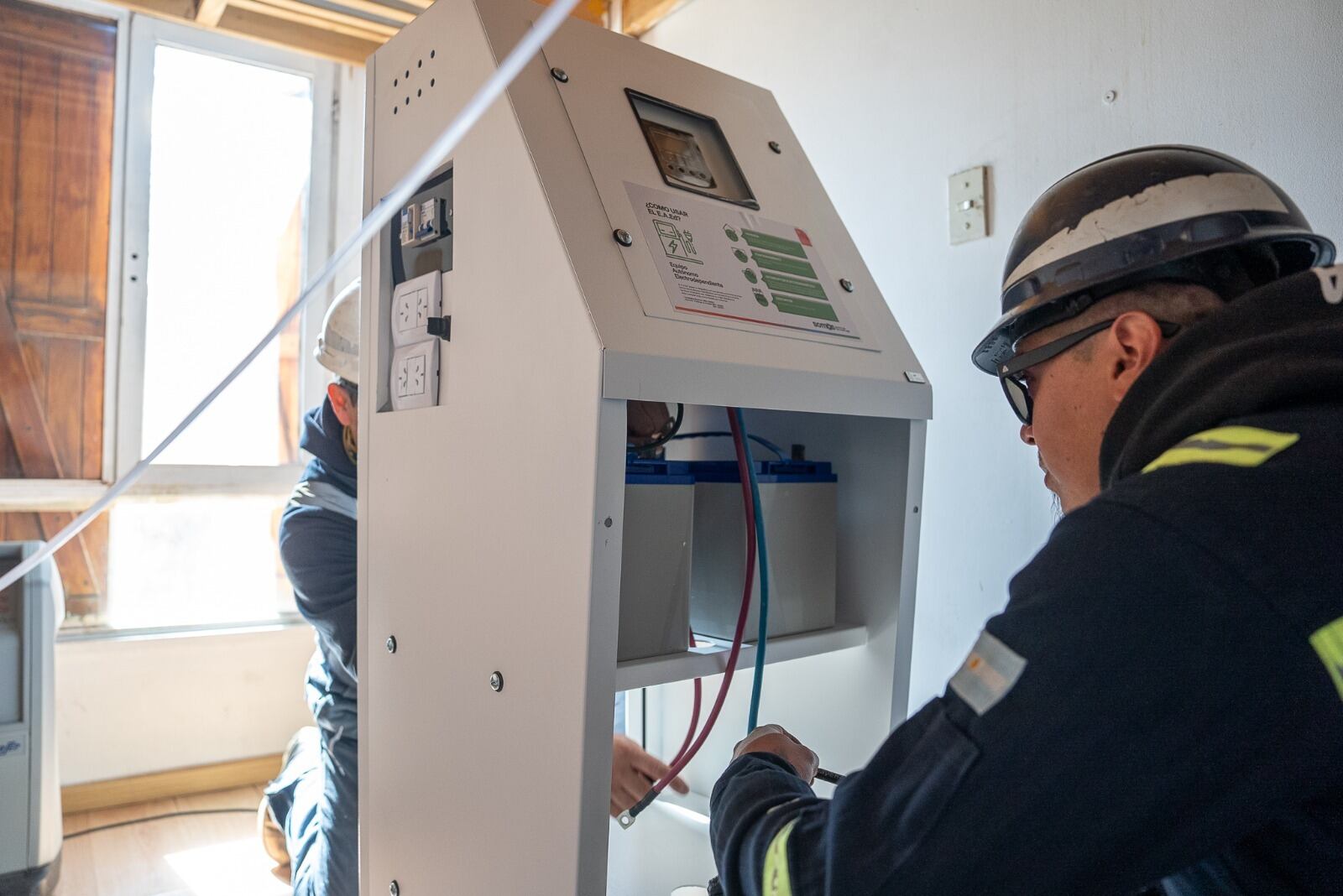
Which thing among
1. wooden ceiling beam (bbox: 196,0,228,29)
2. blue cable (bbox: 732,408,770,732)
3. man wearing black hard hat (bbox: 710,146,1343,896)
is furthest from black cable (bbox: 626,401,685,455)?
wooden ceiling beam (bbox: 196,0,228,29)

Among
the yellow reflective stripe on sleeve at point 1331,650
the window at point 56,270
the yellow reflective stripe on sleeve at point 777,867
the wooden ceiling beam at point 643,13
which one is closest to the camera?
the yellow reflective stripe on sleeve at point 1331,650

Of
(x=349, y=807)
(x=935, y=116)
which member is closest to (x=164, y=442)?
(x=349, y=807)

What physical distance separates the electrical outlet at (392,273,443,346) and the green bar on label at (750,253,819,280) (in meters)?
0.34

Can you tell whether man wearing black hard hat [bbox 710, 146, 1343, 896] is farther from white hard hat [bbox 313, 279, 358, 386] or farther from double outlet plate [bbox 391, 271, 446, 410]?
white hard hat [bbox 313, 279, 358, 386]

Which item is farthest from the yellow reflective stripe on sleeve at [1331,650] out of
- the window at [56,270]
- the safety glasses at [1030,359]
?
the window at [56,270]

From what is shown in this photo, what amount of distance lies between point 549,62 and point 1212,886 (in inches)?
35.5

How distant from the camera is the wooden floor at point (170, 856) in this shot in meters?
2.08

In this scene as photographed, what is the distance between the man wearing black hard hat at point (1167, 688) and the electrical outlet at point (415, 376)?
56 centimetres

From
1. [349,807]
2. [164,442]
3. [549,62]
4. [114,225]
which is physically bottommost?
[349,807]

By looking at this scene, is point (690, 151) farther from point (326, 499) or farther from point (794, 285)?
point (326, 499)

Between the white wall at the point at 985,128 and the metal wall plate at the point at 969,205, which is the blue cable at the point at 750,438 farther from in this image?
the metal wall plate at the point at 969,205

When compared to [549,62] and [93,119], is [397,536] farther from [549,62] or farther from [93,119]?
[93,119]

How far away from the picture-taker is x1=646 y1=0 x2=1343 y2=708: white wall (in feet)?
3.78

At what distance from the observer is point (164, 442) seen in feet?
3.73
